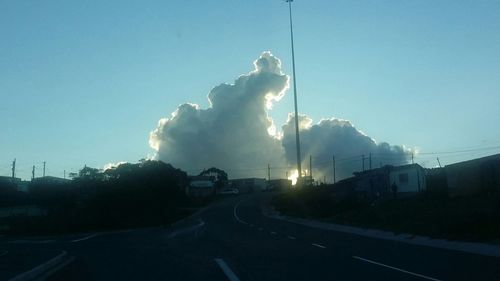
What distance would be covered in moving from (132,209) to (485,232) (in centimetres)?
5995

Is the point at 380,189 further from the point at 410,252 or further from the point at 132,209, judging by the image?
the point at 410,252

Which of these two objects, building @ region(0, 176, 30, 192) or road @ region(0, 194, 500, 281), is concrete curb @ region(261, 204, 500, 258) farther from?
building @ region(0, 176, 30, 192)

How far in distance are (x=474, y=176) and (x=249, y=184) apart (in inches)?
4350

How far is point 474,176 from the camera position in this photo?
1903 inches

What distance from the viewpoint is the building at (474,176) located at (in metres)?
46.3

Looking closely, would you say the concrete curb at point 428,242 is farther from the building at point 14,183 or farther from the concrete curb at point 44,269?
the building at point 14,183

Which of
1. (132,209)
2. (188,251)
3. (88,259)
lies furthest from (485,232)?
(132,209)

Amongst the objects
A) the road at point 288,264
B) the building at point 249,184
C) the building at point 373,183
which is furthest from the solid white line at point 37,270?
the building at point 249,184

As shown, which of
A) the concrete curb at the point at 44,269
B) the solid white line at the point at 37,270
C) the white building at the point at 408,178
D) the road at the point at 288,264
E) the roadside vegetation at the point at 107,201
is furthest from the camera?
the roadside vegetation at the point at 107,201

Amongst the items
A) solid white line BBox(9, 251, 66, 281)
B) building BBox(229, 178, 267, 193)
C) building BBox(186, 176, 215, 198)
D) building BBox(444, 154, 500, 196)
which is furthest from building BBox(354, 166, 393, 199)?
building BBox(229, 178, 267, 193)

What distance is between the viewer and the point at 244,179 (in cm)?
16125

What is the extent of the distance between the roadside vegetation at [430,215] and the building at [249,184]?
281 ft

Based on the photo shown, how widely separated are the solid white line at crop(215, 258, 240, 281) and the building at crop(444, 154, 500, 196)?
27.0 meters

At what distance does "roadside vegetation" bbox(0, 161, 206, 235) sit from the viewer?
7888 centimetres
